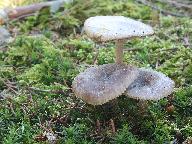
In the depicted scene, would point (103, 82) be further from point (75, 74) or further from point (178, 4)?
point (178, 4)

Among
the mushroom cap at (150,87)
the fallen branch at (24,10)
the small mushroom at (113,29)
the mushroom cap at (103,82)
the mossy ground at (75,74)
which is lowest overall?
the mossy ground at (75,74)

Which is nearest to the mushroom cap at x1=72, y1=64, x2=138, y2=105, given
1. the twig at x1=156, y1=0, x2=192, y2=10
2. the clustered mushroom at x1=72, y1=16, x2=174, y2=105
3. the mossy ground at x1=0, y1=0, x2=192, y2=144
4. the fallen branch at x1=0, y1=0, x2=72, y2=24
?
the clustered mushroom at x1=72, y1=16, x2=174, y2=105

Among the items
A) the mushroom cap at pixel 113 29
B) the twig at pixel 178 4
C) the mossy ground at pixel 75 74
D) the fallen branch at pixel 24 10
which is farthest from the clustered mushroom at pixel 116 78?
the twig at pixel 178 4


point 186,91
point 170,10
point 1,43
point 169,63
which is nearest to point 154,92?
point 186,91

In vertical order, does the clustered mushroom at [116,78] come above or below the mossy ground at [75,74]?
above

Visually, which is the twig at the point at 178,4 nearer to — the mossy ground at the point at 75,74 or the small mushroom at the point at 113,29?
the mossy ground at the point at 75,74

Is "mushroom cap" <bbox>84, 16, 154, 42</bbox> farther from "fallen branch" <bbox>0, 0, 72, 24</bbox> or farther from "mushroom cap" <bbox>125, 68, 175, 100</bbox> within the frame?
"fallen branch" <bbox>0, 0, 72, 24</bbox>

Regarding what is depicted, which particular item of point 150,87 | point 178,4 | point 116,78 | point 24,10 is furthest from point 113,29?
point 178,4

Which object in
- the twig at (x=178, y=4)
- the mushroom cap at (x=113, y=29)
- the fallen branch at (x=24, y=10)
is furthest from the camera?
the twig at (x=178, y=4)
